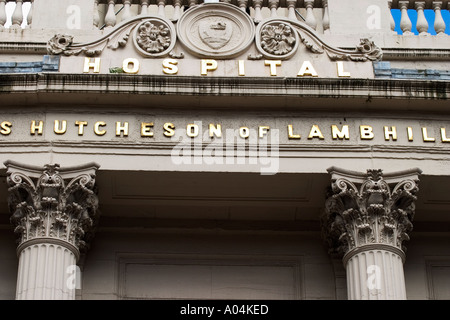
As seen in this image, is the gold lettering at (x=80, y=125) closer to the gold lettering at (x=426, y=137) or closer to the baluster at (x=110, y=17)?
the baluster at (x=110, y=17)

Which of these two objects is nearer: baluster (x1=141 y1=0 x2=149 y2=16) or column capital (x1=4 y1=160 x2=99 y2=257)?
column capital (x1=4 y1=160 x2=99 y2=257)

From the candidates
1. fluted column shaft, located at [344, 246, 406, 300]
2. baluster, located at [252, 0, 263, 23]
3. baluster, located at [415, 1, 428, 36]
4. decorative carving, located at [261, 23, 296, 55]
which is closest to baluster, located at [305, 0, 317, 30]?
baluster, located at [252, 0, 263, 23]

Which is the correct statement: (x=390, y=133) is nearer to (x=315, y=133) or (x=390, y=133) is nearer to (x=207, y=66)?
(x=315, y=133)

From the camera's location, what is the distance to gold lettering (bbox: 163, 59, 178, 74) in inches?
1110

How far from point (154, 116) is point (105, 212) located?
8.01 feet

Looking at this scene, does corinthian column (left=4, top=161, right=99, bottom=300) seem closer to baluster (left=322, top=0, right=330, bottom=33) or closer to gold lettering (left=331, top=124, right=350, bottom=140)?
gold lettering (left=331, top=124, right=350, bottom=140)

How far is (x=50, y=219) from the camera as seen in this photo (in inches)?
1036

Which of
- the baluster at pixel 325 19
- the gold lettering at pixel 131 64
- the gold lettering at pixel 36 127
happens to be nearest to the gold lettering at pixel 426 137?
the baluster at pixel 325 19

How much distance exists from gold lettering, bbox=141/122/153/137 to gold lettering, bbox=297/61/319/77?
3.42 metres

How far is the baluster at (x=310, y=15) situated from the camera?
30266 millimetres

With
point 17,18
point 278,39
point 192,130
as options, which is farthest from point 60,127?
point 278,39

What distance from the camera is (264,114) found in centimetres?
2798
